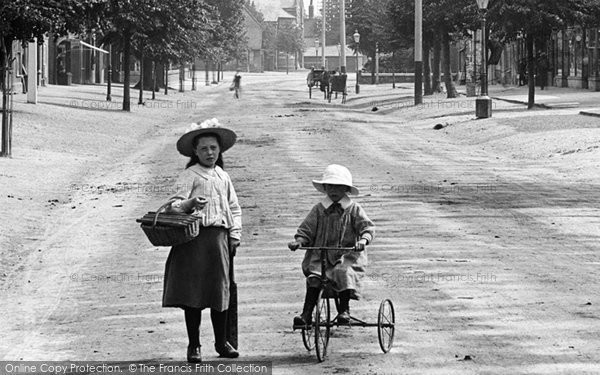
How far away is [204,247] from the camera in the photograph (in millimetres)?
8531

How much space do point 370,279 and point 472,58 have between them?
1974 inches

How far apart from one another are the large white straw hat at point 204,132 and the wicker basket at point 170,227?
2.07 ft

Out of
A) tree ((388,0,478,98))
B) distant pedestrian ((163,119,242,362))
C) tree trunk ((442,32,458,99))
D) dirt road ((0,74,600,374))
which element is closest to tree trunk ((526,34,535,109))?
tree ((388,0,478,98))

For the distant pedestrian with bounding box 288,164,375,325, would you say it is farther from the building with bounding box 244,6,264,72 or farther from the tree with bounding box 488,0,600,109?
the building with bounding box 244,6,264,72

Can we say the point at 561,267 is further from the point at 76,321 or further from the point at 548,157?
the point at 548,157

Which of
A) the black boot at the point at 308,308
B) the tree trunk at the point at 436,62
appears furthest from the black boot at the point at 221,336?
the tree trunk at the point at 436,62

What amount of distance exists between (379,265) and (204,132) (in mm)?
4442

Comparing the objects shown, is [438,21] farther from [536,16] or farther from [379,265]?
[379,265]

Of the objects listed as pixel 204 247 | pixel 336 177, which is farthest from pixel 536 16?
pixel 204 247

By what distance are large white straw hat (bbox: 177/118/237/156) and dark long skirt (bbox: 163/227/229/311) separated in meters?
0.61

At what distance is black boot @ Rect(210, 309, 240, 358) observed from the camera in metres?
8.58

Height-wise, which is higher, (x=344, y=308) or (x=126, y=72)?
(x=126, y=72)

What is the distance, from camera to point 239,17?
108 metres

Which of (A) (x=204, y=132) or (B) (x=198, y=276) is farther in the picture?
(A) (x=204, y=132)
